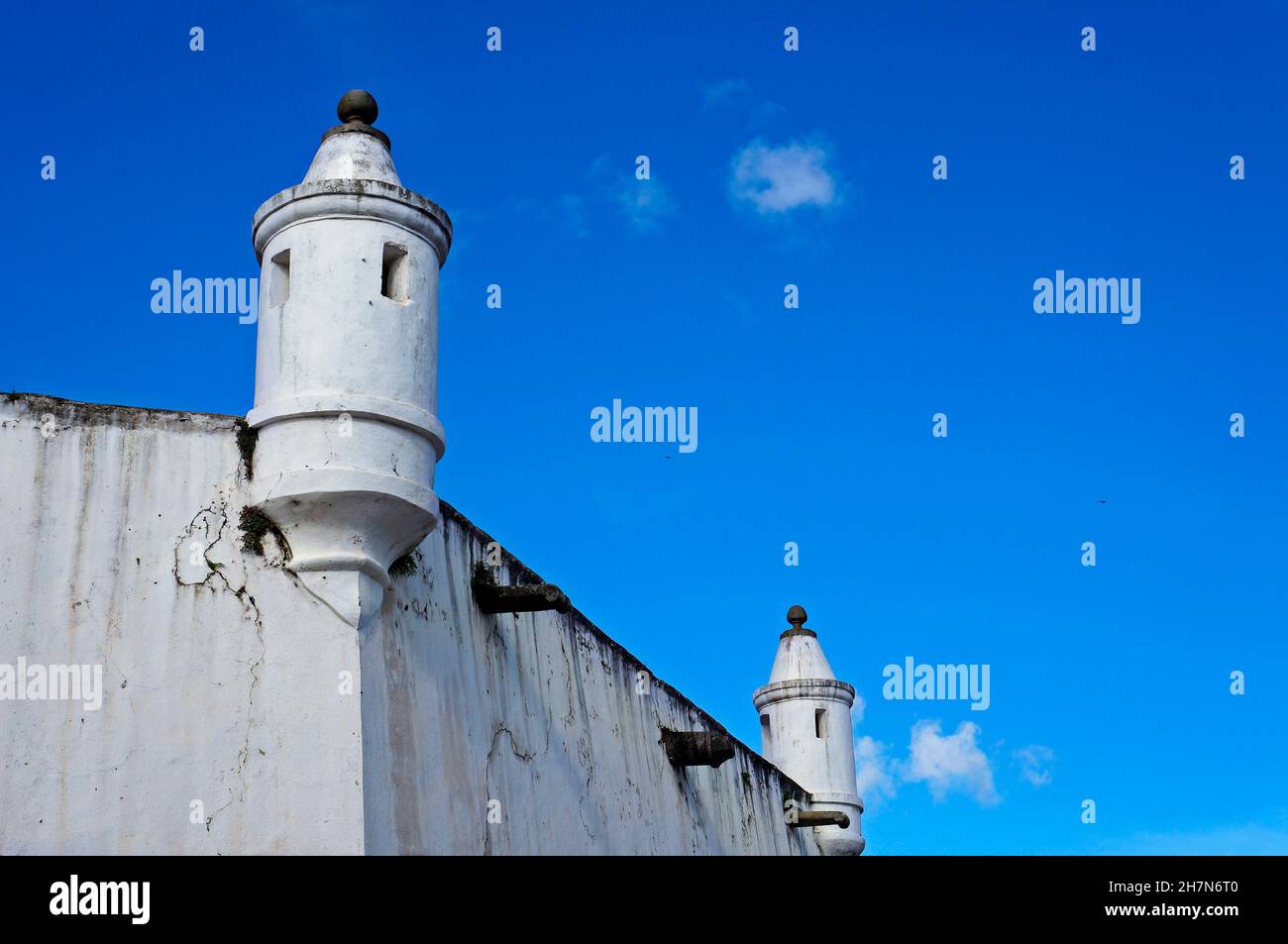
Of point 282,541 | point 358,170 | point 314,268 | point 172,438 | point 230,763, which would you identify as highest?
point 358,170

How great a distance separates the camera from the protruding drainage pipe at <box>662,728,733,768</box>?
38.7ft

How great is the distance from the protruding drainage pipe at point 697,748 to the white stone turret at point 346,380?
204 inches

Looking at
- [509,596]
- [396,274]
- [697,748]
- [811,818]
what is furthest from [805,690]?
[396,274]

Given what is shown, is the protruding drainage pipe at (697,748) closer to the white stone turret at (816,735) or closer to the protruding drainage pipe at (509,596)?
the protruding drainage pipe at (509,596)

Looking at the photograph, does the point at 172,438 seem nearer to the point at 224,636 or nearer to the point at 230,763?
the point at 224,636

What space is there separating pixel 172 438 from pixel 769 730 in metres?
10.0

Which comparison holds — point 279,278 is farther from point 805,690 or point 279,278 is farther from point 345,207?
point 805,690

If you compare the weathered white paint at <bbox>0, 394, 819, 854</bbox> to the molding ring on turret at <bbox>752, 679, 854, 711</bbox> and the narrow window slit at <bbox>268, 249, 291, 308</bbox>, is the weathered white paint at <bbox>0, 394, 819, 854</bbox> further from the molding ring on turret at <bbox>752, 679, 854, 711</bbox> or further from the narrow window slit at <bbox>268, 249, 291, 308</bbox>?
the molding ring on turret at <bbox>752, 679, 854, 711</bbox>

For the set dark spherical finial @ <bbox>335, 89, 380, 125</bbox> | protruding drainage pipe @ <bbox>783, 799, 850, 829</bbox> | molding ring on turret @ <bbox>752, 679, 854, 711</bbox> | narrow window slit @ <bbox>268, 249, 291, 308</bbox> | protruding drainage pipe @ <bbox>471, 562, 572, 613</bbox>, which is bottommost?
protruding drainage pipe @ <bbox>783, 799, 850, 829</bbox>

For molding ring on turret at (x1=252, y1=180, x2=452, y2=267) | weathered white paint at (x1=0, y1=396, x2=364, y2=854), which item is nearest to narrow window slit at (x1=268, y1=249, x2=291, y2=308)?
molding ring on turret at (x1=252, y1=180, x2=452, y2=267)

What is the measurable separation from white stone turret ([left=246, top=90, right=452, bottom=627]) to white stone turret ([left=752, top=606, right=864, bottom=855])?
29.5 ft

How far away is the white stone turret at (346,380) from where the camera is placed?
22.1 feet
